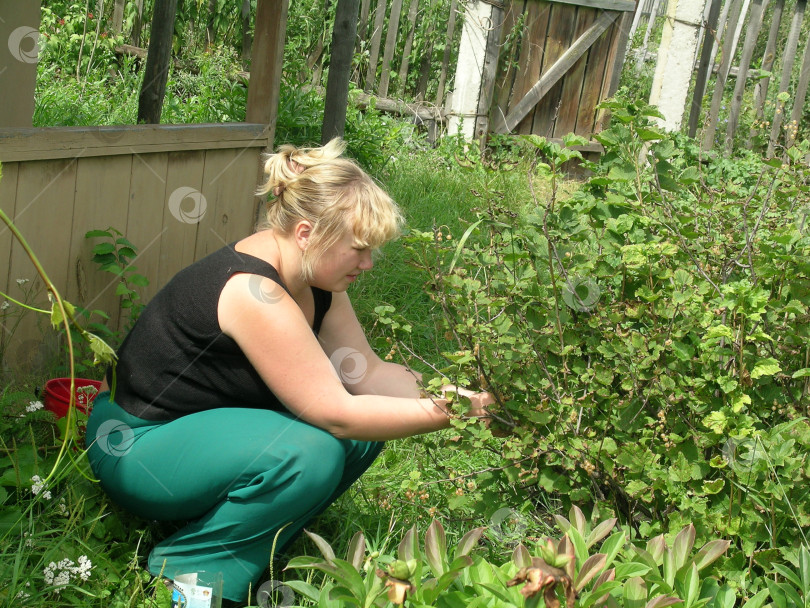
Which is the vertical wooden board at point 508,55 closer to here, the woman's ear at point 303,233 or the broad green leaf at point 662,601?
the woman's ear at point 303,233

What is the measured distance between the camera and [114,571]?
2.10 meters

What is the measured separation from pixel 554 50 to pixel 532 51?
27cm

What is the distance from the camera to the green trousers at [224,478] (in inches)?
79.7

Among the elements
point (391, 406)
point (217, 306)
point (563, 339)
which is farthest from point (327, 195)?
point (563, 339)

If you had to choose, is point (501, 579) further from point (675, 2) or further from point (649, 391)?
point (675, 2)

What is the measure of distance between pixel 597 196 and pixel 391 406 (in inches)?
28.3

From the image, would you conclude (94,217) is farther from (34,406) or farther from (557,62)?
(557,62)

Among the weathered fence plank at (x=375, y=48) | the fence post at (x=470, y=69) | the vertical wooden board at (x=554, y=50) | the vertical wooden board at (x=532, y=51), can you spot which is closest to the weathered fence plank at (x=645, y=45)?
the vertical wooden board at (x=554, y=50)

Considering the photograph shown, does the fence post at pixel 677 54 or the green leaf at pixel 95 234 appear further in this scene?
the fence post at pixel 677 54

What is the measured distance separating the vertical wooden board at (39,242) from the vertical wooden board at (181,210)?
0.52 meters

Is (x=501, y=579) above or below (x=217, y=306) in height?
below

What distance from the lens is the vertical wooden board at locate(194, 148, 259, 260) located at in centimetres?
373

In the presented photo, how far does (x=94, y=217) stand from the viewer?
3150mm

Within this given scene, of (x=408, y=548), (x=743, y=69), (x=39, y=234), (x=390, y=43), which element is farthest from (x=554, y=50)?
(x=408, y=548)
